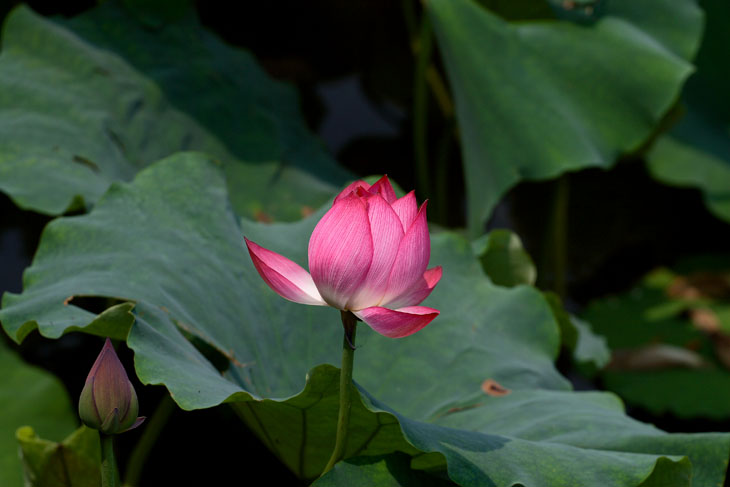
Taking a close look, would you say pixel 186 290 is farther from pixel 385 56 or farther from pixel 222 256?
pixel 385 56

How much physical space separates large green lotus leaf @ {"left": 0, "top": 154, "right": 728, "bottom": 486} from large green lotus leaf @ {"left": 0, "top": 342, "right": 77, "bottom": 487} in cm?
48

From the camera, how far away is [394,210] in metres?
0.62

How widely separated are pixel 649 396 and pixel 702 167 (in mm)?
832

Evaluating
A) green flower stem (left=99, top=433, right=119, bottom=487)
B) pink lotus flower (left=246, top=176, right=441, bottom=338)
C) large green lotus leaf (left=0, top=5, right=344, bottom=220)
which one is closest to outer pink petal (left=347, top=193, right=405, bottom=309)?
pink lotus flower (left=246, top=176, right=441, bottom=338)

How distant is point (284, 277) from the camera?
600 mm

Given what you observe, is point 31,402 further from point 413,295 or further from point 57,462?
point 413,295

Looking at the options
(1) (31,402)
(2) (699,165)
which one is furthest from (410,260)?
(2) (699,165)

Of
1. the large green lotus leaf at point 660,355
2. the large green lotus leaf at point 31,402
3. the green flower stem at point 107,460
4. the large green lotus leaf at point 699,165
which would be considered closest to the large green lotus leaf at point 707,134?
the large green lotus leaf at point 699,165

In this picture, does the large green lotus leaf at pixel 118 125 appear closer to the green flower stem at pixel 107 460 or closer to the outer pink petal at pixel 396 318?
the green flower stem at pixel 107 460

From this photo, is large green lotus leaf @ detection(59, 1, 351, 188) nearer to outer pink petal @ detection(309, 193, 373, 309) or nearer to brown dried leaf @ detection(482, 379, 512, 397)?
brown dried leaf @ detection(482, 379, 512, 397)

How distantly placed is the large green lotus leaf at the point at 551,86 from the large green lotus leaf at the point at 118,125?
14.4 inches

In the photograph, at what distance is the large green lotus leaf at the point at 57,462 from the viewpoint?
909 mm

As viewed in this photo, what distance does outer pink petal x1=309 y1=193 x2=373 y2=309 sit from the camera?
1.87 feet

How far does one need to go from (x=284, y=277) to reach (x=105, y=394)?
17cm
